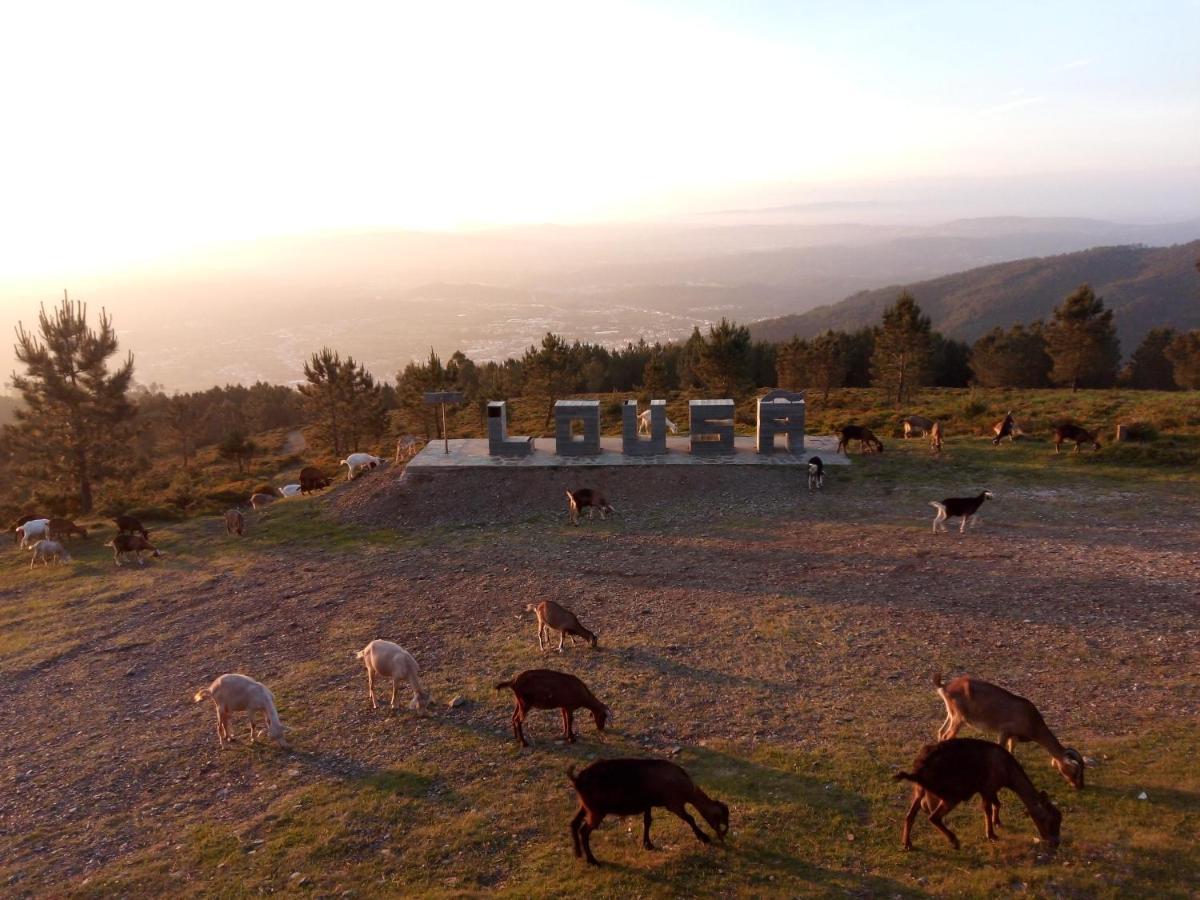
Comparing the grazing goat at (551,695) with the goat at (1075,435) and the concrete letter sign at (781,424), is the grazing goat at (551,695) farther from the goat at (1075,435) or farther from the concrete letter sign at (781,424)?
the goat at (1075,435)

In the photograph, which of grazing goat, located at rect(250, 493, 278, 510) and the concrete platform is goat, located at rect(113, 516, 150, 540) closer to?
grazing goat, located at rect(250, 493, 278, 510)

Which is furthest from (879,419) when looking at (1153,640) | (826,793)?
(826,793)

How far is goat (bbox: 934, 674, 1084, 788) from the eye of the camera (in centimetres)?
807

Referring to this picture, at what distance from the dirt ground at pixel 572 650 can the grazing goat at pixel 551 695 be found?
426 mm

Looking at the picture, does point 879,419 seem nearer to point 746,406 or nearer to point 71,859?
point 746,406

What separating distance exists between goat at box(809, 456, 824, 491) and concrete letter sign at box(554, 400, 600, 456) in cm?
707

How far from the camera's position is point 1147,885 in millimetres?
6449

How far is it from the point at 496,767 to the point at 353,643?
5686mm

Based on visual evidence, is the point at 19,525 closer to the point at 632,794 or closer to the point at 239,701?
the point at 239,701

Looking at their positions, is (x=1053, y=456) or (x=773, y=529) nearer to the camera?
(x=773, y=529)

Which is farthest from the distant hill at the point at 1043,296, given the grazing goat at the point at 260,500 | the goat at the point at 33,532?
the goat at the point at 33,532

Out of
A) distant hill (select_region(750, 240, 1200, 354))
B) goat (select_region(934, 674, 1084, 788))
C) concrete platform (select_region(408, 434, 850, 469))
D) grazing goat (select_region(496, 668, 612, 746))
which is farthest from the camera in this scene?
distant hill (select_region(750, 240, 1200, 354))

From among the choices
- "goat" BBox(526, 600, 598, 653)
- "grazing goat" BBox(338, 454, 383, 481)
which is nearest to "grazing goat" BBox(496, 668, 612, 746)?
"goat" BBox(526, 600, 598, 653)

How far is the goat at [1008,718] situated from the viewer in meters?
8.07
